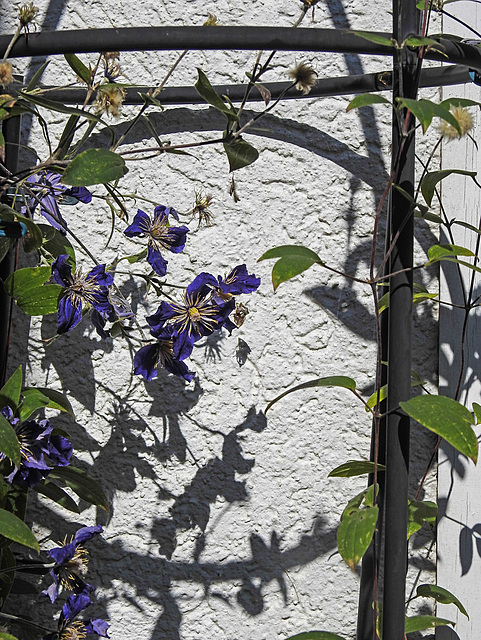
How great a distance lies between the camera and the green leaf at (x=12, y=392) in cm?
73

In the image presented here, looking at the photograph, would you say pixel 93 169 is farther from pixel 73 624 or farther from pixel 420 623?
pixel 420 623

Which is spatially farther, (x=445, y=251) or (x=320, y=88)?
(x=320, y=88)

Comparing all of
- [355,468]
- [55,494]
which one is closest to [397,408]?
[355,468]

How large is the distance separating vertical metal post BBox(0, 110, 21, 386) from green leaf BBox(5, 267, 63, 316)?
50mm

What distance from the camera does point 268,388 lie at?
3.24ft

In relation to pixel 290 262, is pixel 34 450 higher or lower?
lower

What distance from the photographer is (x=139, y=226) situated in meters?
0.84

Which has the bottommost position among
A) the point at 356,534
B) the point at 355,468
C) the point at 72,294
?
the point at 356,534

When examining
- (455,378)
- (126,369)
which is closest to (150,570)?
(126,369)

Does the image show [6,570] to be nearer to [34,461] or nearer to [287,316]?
[34,461]

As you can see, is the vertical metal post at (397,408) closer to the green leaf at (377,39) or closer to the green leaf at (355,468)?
the green leaf at (377,39)

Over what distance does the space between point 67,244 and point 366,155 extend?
507 mm

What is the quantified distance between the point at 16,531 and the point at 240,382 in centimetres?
45

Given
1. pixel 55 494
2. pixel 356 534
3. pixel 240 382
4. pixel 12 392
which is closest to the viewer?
pixel 356 534
